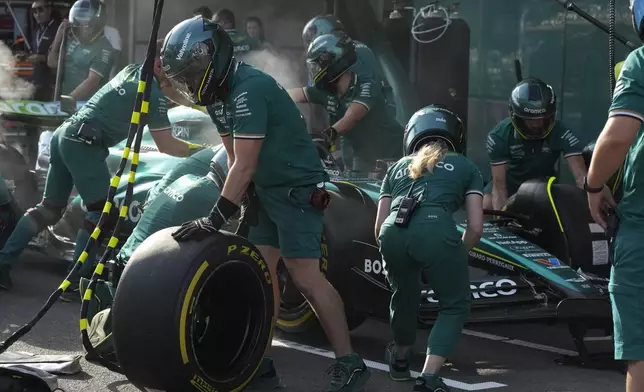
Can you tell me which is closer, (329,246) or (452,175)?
(452,175)

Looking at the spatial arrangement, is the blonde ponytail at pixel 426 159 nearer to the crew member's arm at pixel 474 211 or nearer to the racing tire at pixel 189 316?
the crew member's arm at pixel 474 211

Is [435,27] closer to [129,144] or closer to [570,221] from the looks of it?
[570,221]

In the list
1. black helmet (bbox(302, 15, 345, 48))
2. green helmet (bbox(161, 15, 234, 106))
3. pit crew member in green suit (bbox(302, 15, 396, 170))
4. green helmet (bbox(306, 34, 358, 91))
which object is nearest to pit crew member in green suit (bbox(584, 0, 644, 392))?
green helmet (bbox(161, 15, 234, 106))

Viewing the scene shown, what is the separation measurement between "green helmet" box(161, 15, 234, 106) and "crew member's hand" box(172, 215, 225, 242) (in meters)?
0.75

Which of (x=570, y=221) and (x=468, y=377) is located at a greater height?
(x=570, y=221)

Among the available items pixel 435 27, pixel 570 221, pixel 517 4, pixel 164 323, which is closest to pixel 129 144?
pixel 164 323

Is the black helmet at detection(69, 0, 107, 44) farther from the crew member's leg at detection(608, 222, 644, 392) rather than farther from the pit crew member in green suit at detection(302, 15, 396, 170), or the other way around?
the crew member's leg at detection(608, 222, 644, 392)

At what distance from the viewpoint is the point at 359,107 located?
9086mm

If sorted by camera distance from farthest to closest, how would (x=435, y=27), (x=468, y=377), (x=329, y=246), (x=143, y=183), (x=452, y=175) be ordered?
(x=435, y=27), (x=143, y=183), (x=329, y=246), (x=468, y=377), (x=452, y=175)

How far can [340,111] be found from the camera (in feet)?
30.7

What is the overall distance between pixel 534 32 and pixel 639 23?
23.1 feet

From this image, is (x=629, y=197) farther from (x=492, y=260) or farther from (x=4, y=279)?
(x=4, y=279)

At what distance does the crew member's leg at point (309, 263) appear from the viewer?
6156mm

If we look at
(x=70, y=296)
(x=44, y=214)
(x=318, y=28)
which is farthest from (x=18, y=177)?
(x=318, y=28)
